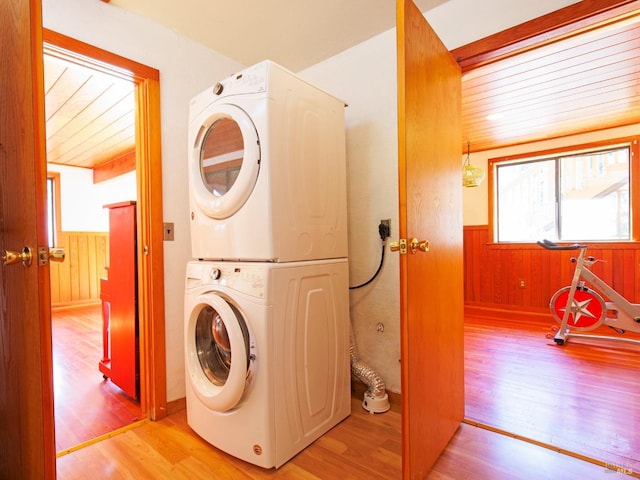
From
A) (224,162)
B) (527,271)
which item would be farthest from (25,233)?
(527,271)

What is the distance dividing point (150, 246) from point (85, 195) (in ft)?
14.5

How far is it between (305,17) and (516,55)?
1.13 meters

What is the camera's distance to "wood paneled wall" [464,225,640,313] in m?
3.56

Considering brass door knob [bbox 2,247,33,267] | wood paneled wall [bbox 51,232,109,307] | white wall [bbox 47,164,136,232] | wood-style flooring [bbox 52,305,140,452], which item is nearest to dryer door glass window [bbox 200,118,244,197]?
brass door knob [bbox 2,247,33,267]

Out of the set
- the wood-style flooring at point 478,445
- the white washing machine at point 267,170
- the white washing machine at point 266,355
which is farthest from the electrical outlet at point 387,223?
the wood-style flooring at point 478,445

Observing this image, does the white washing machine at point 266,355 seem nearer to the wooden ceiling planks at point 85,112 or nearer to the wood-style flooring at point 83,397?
the wood-style flooring at point 83,397

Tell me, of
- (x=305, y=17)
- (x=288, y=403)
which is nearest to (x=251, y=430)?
(x=288, y=403)

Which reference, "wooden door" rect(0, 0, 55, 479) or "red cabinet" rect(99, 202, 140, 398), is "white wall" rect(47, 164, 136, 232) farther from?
"wooden door" rect(0, 0, 55, 479)

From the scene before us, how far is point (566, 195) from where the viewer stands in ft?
13.3

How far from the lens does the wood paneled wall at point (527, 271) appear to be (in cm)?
356

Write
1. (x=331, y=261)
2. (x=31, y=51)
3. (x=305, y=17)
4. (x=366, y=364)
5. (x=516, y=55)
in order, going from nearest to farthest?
(x=31, y=51) → (x=516, y=55) → (x=331, y=261) → (x=305, y=17) → (x=366, y=364)

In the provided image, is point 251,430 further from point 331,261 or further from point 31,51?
point 31,51

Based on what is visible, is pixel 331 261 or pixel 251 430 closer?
pixel 251 430

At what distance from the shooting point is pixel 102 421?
181cm
